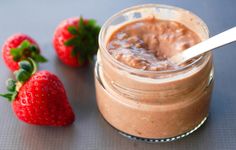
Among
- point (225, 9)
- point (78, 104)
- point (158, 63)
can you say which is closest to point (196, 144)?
point (158, 63)

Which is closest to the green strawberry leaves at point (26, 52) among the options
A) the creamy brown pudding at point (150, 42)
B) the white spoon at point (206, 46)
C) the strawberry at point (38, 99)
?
the strawberry at point (38, 99)

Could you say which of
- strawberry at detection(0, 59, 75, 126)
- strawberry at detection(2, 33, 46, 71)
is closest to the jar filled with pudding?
strawberry at detection(0, 59, 75, 126)

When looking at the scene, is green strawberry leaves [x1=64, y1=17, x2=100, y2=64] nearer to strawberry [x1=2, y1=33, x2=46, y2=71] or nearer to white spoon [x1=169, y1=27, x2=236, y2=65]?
strawberry [x1=2, y1=33, x2=46, y2=71]

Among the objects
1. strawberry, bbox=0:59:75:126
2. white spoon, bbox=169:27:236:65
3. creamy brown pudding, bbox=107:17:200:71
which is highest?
white spoon, bbox=169:27:236:65

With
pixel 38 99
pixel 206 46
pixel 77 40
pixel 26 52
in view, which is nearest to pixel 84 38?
pixel 77 40

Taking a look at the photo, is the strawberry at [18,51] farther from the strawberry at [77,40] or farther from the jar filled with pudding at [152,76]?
the jar filled with pudding at [152,76]

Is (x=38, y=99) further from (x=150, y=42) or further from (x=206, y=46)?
(x=206, y=46)
